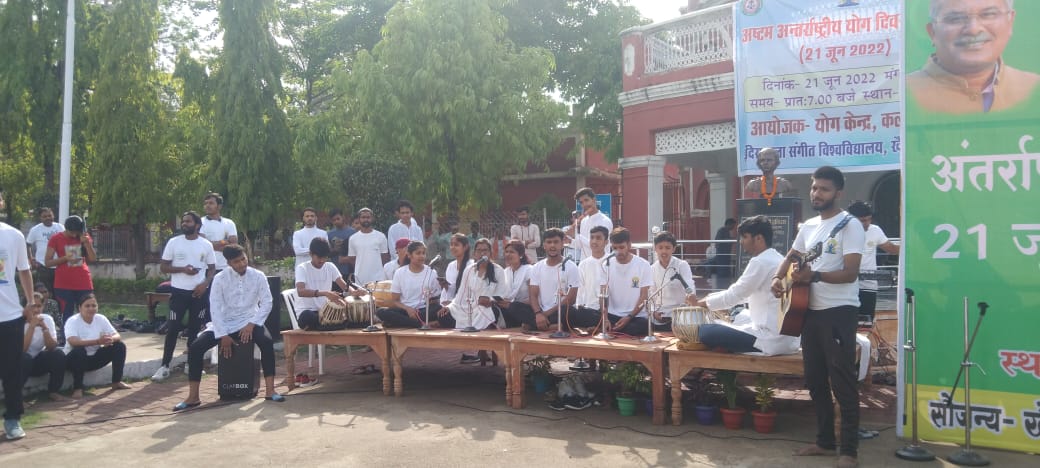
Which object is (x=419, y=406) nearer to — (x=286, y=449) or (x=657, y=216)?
(x=286, y=449)

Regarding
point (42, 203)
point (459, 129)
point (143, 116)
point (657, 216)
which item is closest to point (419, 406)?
point (657, 216)

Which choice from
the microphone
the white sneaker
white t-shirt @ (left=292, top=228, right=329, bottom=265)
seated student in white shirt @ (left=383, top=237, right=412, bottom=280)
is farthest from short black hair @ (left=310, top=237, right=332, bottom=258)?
the microphone

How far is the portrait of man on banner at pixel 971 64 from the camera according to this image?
5262mm

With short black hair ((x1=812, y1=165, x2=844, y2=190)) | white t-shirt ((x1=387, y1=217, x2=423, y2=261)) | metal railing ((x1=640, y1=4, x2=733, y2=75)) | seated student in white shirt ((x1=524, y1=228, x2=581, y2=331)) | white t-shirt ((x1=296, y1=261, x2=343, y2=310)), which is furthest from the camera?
metal railing ((x1=640, y1=4, x2=733, y2=75))

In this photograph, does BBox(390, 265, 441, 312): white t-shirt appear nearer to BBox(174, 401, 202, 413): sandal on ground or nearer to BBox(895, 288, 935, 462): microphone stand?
BBox(174, 401, 202, 413): sandal on ground

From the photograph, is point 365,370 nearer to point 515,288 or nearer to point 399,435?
point 515,288

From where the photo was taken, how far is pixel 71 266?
9180mm

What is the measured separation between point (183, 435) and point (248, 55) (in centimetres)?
1352

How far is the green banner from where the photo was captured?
520 cm

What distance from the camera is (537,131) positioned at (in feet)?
56.1

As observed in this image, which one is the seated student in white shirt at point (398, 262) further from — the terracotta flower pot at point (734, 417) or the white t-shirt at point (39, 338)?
the terracotta flower pot at point (734, 417)

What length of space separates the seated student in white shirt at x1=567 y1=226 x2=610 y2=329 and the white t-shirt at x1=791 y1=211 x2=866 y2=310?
249cm

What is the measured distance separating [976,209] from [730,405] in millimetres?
2248

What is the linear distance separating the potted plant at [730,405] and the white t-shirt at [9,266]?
5.58 meters
